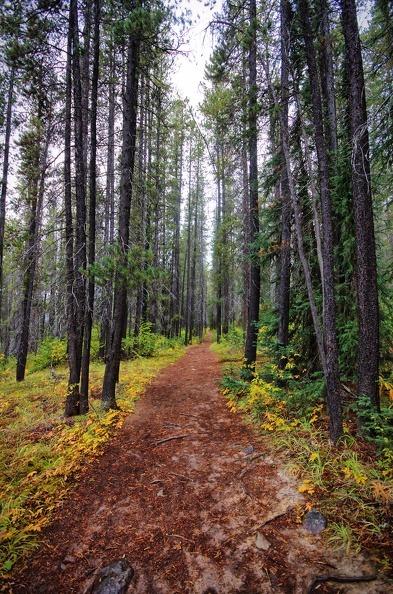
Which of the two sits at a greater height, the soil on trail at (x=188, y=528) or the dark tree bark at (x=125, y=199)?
the dark tree bark at (x=125, y=199)

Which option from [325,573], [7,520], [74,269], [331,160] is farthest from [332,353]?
[74,269]

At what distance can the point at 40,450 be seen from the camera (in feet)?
14.3

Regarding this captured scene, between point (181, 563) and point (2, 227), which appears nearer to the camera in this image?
point (181, 563)

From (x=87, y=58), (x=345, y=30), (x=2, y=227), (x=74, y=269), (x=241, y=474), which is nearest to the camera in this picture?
(x=241, y=474)

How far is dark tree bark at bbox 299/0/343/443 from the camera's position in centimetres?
424

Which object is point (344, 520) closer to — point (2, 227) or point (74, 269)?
point (74, 269)

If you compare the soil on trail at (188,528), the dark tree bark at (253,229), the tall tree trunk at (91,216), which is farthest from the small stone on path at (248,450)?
the tall tree trunk at (91,216)

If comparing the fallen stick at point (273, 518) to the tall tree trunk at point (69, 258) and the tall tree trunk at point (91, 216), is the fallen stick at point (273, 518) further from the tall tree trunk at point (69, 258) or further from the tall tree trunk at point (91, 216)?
the tall tree trunk at point (69, 258)

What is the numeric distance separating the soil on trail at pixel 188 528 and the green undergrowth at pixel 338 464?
204 millimetres

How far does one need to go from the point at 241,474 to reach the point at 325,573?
66.3 inches

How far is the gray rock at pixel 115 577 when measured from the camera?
238 centimetres

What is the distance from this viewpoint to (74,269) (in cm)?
620

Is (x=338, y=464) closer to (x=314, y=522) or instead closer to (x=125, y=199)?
(x=314, y=522)

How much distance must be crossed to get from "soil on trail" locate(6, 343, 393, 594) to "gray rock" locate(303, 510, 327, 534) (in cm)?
12
